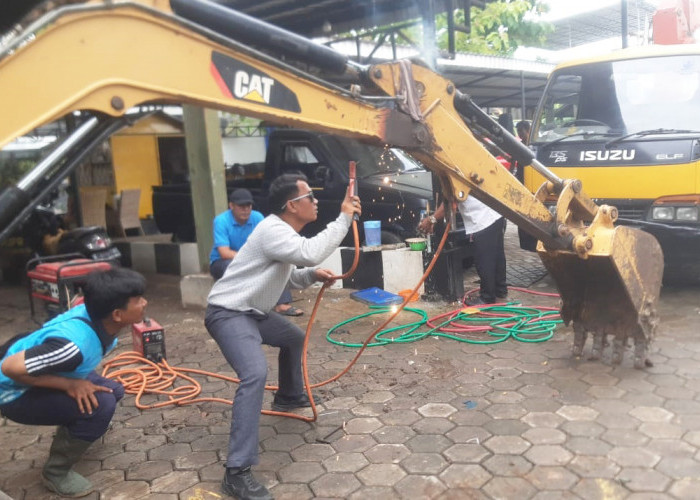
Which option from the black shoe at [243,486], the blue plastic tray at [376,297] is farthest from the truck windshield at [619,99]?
the black shoe at [243,486]

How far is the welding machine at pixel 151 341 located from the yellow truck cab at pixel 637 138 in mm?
4076

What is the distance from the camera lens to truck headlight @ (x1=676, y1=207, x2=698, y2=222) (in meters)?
5.58

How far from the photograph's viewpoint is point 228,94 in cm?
246

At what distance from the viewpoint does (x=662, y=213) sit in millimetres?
5715

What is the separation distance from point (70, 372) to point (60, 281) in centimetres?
341

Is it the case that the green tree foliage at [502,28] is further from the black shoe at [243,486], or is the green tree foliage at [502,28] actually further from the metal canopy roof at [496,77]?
the black shoe at [243,486]

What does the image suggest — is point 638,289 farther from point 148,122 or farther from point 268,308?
point 148,122

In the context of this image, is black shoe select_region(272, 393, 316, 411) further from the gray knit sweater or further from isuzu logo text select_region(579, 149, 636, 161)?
isuzu logo text select_region(579, 149, 636, 161)

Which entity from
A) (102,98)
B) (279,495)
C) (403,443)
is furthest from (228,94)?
(403,443)

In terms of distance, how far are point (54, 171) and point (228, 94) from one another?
2.54 ft

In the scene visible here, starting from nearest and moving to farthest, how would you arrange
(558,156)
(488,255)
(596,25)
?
(488,255) < (558,156) < (596,25)

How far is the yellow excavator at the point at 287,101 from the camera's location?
6.40ft

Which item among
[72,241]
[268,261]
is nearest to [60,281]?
[72,241]

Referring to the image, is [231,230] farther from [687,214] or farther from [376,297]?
[687,214]
